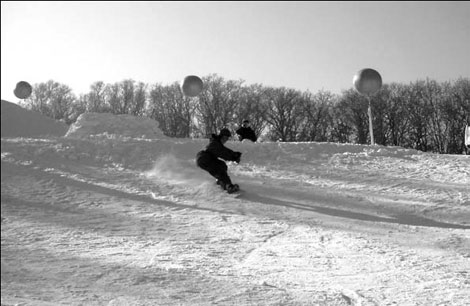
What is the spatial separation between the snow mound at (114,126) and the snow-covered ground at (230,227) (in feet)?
15.0

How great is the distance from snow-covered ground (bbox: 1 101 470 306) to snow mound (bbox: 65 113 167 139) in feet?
15.0

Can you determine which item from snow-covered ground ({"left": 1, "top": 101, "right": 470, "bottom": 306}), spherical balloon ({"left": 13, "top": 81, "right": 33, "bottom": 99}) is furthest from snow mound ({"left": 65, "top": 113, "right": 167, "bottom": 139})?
spherical balloon ({"left": 13, "top": 81, "right": 33, "bottom": 99})

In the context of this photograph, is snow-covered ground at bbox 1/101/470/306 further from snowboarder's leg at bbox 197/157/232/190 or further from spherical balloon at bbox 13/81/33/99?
snowboarder's leg at bbox 197/157/232/190

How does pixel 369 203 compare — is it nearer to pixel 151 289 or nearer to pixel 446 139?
pixel 151 289

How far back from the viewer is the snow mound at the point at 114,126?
17.5 meters

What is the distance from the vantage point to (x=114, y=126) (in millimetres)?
18047

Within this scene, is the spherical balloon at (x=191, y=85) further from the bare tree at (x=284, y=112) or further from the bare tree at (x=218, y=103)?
the bare tree at (x=284, y=112)

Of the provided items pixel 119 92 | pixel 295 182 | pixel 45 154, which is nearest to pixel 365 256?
pixel 295 182

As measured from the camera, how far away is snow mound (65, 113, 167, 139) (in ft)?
57.4

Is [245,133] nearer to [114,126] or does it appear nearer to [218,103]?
[114,126]

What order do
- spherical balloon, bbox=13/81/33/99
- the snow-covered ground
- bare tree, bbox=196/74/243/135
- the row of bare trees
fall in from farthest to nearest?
bare tree, bbox=196/74/243/135 → the row of bare trees → the snow-covered ground → spherical balloon, bbox=13/81/33/99

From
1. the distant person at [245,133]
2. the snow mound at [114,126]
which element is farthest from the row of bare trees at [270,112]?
the distant person at [245,133]

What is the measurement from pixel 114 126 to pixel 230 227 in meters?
12.3

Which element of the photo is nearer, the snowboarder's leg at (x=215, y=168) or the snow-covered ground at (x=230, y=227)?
the snow-covered ground at (x=230, y=227)
